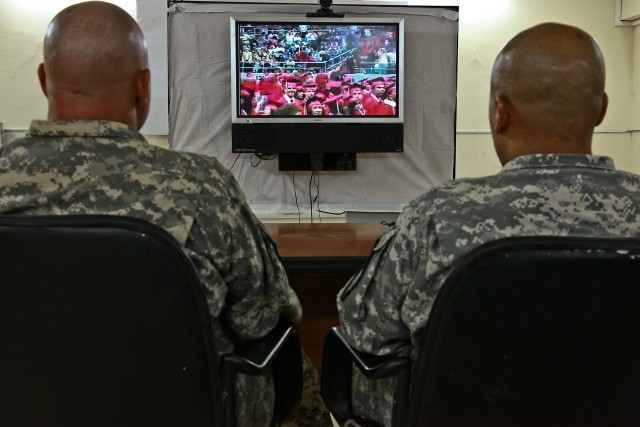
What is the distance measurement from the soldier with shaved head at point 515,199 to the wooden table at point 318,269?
562 mm

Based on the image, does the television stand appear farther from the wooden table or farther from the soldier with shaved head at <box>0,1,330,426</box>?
the soldier with shaved head at <box>0,1,330,426</box>

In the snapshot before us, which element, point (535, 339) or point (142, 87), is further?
point (142, 87)

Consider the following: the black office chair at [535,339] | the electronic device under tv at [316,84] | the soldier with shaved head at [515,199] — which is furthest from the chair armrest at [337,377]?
the electronic device under tv at [316,84]

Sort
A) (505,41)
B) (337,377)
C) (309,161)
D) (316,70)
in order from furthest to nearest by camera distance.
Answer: (505,41) < (309,161) < (316,70) < (337,377)

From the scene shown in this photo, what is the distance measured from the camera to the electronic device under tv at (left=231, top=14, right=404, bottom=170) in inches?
138

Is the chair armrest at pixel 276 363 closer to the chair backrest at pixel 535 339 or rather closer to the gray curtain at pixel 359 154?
the chair backrest at pixel 535 339

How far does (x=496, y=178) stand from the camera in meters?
0.98

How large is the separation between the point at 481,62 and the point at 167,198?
4.04m

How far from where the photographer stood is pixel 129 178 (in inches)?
38.0

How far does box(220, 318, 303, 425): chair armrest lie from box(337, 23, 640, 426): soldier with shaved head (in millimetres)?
156

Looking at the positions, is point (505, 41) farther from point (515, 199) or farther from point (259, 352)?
point (259, 352)

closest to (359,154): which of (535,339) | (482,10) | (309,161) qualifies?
(309,161)

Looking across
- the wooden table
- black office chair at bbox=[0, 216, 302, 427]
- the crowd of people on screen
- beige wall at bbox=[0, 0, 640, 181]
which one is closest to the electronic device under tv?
the crowd of people on screen

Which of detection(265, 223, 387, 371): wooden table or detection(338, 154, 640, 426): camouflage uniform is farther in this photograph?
detection(265, 223, 387, 371): wooden table
